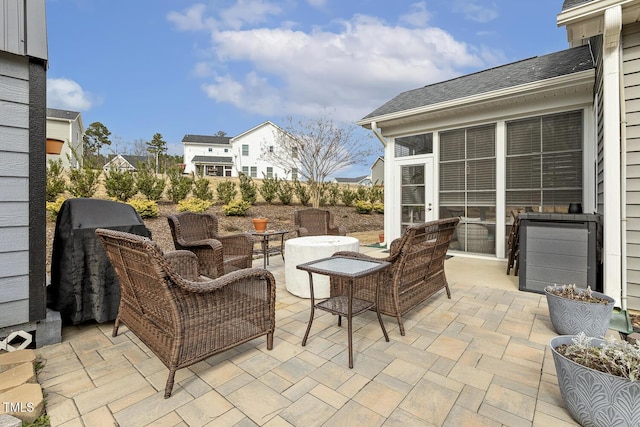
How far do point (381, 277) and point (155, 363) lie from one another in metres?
1.74

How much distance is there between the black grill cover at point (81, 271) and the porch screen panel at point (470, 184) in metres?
5.20

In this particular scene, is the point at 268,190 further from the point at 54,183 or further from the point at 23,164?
the point at 23,164

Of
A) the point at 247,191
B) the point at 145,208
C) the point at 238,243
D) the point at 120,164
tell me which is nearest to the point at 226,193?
the point at 247,191

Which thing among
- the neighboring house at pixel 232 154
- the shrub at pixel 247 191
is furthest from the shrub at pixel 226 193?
the neighboring house at pixel 232 154

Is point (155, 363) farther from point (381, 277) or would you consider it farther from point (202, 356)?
point (381, 277)

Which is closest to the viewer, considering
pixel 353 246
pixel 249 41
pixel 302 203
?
pixel 353 246

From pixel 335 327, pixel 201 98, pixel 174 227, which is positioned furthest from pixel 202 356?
pixel 201 98

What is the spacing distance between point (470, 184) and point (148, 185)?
28.3 feet

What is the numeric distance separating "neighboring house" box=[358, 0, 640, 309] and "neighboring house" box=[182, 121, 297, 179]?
62.3 feet

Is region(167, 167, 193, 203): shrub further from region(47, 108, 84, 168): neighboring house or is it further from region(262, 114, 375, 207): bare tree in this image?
region(47, 108, 84, 168): neighboring house

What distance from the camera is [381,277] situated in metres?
2.44

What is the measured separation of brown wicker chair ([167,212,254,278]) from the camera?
3592mm

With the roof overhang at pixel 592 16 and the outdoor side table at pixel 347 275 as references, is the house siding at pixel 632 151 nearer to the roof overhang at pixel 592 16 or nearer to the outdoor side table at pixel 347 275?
the roof overhang at pixel 592 16

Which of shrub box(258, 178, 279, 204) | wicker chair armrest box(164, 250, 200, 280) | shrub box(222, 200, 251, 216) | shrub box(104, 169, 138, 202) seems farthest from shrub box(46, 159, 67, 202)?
wicker chair armrest box(164, 250, 200, 280)
